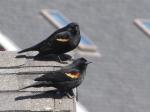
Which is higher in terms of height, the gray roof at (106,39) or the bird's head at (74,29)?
the bird's head at (74,29)

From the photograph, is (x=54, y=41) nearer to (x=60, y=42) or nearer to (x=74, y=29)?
(x=60, y=42)

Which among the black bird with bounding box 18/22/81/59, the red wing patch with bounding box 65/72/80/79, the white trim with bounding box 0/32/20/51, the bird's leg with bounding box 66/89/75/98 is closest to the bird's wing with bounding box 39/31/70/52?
the black bird with bounding box 18/22/81/59

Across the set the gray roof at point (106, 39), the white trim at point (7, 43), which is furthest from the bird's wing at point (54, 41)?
the white trim at point (7, 43)

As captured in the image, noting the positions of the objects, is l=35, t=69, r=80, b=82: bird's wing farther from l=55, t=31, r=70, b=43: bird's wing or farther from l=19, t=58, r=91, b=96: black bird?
l=55, t=31, r=70, b=43: bird's wing

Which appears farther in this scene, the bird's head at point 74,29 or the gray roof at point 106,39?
the gray roof at point 106,39

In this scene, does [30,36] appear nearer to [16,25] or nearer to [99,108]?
[16,25]

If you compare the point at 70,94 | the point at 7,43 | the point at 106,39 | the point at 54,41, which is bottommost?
the point at 106,39

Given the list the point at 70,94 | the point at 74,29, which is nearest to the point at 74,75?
the point at 70,94

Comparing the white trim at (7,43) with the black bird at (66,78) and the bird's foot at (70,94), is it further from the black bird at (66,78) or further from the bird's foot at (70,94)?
the bird's foot at (70,94)
